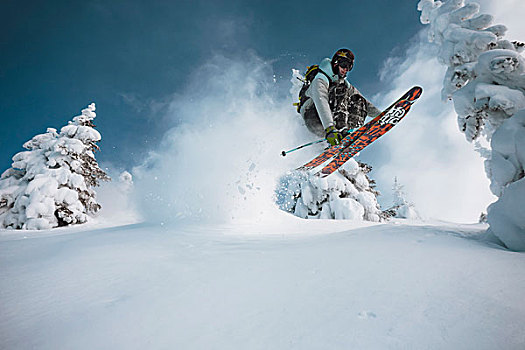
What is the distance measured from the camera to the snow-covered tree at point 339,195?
12.8 metres

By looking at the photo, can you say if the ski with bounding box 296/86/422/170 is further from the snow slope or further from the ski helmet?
the snow slope

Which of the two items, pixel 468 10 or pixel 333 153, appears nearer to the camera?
pixel 468 10

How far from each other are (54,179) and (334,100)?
15.0 m

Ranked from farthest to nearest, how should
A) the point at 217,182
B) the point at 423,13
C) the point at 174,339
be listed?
the point at 423,13 → the point at 217,182 → the point at 174,339

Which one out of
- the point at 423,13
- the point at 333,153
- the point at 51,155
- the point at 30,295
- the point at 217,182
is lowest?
the point at 30,295

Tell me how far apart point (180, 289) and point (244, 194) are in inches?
164

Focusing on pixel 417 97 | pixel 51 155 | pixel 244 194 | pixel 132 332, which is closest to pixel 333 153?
pixel 417 97

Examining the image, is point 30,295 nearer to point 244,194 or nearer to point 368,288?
point 368,288

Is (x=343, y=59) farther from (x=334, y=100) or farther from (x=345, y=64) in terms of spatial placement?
(x=334, y=100)

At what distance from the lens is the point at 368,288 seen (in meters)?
1.66

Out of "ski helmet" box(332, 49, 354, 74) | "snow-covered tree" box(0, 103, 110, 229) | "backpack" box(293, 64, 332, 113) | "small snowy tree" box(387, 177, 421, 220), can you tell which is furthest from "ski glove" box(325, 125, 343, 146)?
"small snowy tree" box(387, 177, 421, 220)

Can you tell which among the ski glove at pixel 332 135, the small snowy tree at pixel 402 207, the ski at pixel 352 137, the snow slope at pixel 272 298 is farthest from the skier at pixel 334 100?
the small snowy tree at pixel 402 207

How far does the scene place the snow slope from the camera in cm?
119

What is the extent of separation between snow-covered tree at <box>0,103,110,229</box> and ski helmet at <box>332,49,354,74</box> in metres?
14.7
